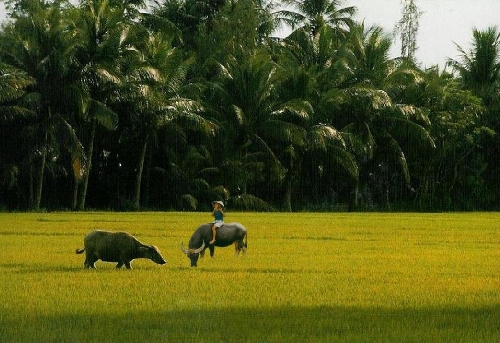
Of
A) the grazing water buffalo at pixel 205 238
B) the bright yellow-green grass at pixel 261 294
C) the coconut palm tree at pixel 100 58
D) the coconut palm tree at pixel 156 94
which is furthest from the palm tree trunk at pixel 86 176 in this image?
the grazing water buffalo at pixel 205 238

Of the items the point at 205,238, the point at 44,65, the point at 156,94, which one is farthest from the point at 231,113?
the point at 205,238

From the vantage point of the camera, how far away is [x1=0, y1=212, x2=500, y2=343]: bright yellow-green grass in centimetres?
620

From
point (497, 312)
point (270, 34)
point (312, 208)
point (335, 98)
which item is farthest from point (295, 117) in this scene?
point (497, 312)

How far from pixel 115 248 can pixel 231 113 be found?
21686 millimetres

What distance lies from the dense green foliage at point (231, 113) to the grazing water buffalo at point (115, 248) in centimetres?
1715

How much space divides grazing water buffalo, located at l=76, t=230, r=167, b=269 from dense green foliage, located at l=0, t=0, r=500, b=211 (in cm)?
1715

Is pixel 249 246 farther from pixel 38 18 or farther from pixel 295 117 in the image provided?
pixel 295 117

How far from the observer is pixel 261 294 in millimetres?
8203

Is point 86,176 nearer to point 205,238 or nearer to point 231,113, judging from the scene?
point 231,113

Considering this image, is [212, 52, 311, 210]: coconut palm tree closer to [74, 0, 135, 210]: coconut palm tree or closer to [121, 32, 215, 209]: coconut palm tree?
[121, 32, 215, 209]: coconut palm tree

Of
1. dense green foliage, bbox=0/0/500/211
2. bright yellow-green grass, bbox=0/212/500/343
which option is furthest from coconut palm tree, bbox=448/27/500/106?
bright yellow-green grass, bbox=0/212/500/343

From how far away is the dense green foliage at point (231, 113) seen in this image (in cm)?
2798

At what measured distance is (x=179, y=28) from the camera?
38.0m

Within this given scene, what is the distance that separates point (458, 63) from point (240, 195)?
1468 centimetres
